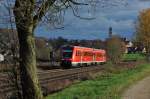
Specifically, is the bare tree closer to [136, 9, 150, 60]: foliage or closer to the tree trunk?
the tree trunk

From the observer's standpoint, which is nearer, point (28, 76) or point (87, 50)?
point (28, 76)

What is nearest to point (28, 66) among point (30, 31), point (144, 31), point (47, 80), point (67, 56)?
point (30, 31)

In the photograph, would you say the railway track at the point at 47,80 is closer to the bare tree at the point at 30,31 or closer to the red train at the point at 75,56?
the bare tree at the point at 30,31

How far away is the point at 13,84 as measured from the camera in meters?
12.6

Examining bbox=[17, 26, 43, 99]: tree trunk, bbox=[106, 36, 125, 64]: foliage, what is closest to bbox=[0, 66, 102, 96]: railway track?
bbox=[17, 26, 43, 99]: tree trunk

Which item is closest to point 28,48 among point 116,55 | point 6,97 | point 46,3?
point 46,3

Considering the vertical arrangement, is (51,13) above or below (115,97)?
above

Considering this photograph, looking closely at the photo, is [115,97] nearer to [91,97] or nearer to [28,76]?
[91,97]

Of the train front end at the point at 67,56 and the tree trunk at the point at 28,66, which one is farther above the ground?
the tree trunk at the point at 28,66

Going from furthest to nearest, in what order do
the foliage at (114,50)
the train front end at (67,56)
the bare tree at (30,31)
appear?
the foliage at (114,50) < the train front end at (67,56) < the bare tree at (30,31)

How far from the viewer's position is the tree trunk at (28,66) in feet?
39.0

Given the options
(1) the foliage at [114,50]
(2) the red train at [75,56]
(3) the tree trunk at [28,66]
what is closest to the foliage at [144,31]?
(1) the foliage at [114,50]

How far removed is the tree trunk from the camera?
11875 millimetres

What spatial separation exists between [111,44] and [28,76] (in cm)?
9718
